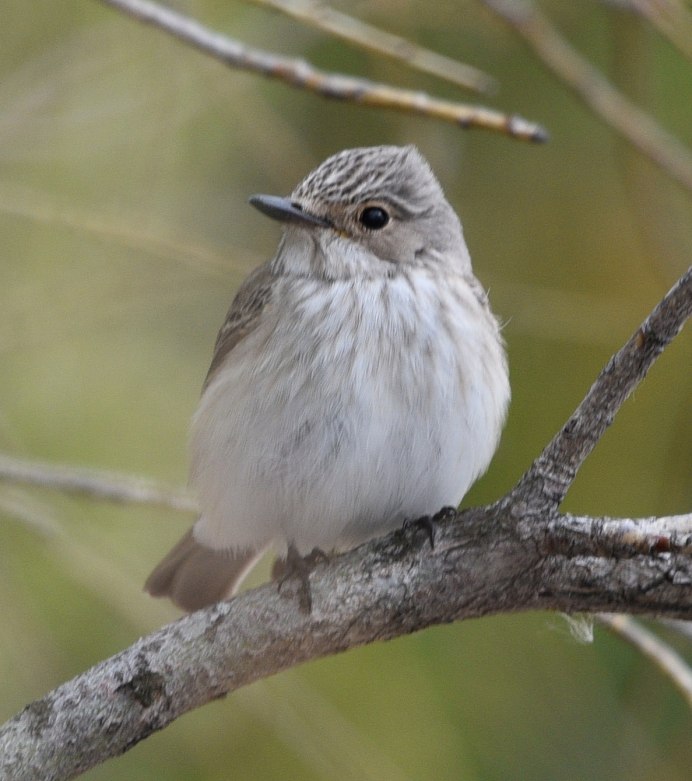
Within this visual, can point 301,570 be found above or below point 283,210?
below

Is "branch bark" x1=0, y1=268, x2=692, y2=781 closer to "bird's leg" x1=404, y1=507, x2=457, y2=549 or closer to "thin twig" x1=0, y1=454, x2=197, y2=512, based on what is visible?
"bird's leg" x1=404, y1=507, x2=457, y2=549

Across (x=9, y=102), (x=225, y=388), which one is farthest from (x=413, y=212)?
(x=9, y=102)

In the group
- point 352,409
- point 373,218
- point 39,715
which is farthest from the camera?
point 373,218

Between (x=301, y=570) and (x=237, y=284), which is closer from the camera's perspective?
(x=301, y=570)

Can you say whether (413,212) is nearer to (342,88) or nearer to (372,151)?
(372,151)

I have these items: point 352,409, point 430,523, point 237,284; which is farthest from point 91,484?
point 237,284

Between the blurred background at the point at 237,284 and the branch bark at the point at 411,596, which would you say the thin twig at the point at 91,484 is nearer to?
the blurred background at the point at 237,284

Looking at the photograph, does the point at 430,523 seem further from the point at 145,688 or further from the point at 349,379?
the point at 145,688
